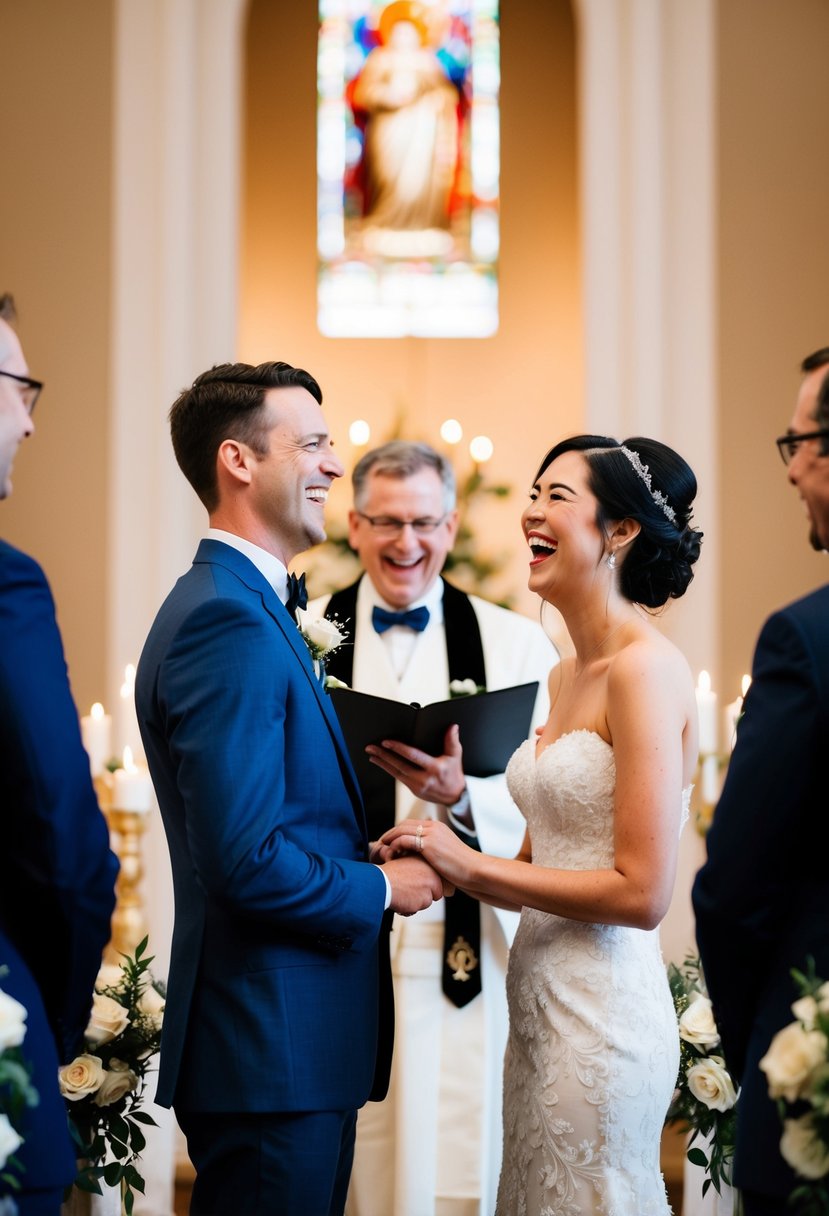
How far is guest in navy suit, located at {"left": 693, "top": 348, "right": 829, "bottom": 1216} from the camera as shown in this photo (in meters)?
1.97

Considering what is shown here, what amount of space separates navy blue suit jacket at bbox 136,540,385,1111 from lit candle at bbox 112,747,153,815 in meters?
2.02

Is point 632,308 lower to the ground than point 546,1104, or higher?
higher

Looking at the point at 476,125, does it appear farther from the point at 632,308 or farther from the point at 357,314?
the point at 632,308

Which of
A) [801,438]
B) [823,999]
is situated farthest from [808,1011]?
[801,438]

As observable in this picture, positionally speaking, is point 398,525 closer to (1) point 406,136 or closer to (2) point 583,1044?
(2) point 583,1044

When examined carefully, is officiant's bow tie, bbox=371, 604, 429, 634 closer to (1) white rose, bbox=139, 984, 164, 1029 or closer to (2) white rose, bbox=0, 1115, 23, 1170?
(1) white rose, bbox=139, 984, 164, 1029

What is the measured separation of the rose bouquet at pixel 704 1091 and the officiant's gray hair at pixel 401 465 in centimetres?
182

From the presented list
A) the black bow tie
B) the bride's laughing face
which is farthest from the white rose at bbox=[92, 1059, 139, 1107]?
the bride's laughing face

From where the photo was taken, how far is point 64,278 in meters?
5.81

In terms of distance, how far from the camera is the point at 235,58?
5.88 metres

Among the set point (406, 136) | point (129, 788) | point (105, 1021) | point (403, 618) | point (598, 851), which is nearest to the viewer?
point (598, 851)

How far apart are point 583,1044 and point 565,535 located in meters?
1.03

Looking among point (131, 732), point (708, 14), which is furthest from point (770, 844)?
point (708, 14)

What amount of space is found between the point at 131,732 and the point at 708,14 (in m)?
3.92
